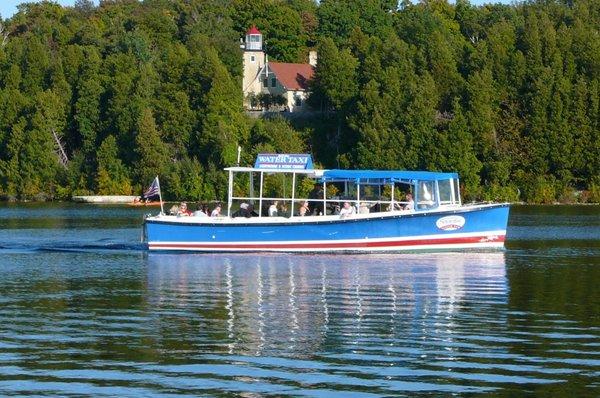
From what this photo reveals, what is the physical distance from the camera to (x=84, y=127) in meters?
141

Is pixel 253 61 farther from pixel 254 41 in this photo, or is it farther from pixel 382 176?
pixel 382 176

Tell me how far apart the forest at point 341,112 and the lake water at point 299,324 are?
67681 millimetres

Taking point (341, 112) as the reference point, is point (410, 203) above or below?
below

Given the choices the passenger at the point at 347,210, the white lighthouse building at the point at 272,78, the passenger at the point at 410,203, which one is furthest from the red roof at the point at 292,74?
the passenger at the point at 347,210

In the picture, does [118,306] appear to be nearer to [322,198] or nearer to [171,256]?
[171,256]

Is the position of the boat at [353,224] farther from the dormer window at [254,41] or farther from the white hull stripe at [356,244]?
the dormer window at [254,41]

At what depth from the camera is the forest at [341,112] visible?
12438 cm

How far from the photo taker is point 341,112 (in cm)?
13638

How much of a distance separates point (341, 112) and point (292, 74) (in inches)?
937

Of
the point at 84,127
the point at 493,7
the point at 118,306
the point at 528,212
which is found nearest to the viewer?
the point at 118,306

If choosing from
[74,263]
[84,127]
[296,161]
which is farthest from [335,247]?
[84,127]

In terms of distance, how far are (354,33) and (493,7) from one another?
31.6 meters

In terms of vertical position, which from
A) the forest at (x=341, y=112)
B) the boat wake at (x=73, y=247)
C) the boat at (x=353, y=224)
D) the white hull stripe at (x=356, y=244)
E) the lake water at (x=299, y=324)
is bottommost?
the lake water at (x=299, y=324)

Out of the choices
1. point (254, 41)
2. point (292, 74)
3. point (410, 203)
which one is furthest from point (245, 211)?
point (254, 41)
